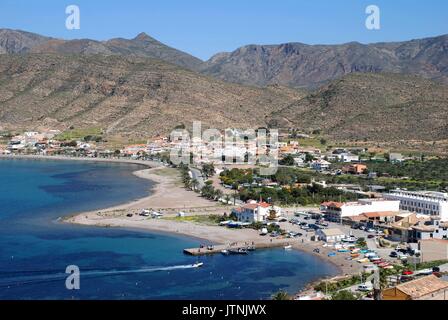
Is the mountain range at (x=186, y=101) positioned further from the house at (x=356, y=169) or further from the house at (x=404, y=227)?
the house at (x=404, y=227)

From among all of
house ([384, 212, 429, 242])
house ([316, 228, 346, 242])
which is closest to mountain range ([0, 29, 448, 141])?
house ([384, 212, 429, 242])

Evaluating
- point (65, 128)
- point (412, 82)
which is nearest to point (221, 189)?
point (65, 128)

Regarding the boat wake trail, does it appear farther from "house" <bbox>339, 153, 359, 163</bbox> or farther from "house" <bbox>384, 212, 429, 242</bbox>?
"house" <bbox>339, 153, 359, 163</bbox>

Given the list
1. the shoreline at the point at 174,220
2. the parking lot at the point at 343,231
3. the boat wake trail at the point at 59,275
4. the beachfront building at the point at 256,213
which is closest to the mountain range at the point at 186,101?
the shoreline at the point at 174,220

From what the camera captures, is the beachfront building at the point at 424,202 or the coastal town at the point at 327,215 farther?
the beachfront building at the point at 424,202
